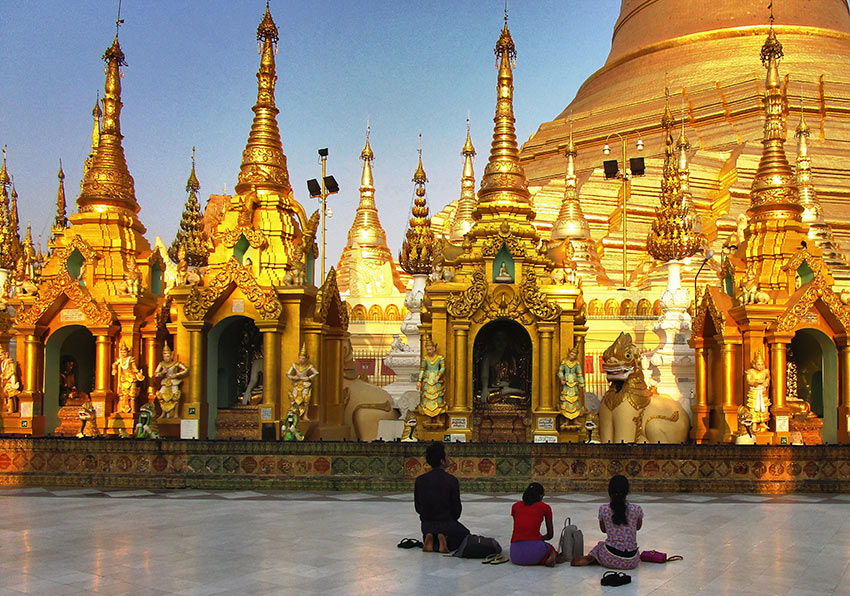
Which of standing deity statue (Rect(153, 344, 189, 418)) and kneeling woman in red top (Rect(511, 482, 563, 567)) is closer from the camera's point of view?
kneeling woman in red top (Rect(511, 482, 563, 567))

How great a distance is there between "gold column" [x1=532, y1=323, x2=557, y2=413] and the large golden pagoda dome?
519 inches

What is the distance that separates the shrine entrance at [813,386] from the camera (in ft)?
50.9

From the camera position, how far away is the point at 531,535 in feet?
24.5

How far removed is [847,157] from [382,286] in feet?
55.0

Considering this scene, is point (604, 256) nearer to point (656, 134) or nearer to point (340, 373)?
point (656, 134)

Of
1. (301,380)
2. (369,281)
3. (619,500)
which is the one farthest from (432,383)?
(369,281)

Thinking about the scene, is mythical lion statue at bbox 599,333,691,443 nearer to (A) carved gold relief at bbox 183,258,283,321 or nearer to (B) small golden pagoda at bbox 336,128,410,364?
(A) carved gold relief at bbox 183,258,283,321

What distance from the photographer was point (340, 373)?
16.6 m

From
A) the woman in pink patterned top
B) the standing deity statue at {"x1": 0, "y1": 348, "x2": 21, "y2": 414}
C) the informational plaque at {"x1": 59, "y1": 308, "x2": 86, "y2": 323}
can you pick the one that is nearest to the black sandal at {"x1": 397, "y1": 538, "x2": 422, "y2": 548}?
the woman in pink patterned top

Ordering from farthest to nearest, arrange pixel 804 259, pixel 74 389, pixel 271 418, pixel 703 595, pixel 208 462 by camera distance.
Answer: pixel 74 389, pixel 804 259, pixel 271 418, pixel 208 462, pixel 703 595

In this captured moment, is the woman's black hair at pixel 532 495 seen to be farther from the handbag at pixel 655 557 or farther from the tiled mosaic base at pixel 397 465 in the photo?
the tiled mosaic base at pixel 397 465

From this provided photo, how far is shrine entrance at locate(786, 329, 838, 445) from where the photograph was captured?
15.5 metres

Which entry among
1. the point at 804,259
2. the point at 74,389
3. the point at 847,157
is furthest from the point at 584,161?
the point at 74,389

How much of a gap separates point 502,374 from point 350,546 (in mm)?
7926
